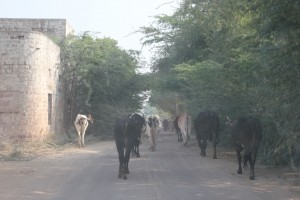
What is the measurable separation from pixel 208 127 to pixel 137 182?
6825 millimetres

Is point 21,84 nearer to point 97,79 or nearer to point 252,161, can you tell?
point 97,79

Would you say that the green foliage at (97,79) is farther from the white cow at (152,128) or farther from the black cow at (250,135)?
the black cow at (250,135)

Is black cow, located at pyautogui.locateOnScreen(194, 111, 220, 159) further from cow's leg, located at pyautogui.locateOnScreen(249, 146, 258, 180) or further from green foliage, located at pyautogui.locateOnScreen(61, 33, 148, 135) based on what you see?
green foliage, located at pyautogui.locateOnScreen(61, 33, 148, 135)

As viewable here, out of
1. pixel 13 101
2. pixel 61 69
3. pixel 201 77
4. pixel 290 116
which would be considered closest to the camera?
pixel 290 116

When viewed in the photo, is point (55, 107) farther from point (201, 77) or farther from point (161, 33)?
→ point (201, 77)

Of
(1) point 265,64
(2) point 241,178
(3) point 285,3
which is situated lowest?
(2) point 241,178

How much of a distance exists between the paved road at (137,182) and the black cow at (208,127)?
176 cm

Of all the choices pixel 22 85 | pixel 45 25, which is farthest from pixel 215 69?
pixel 45 25

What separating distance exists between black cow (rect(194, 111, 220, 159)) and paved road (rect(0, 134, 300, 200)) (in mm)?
1760

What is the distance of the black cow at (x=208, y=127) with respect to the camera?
1672cm

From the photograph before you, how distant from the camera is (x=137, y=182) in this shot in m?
10.6

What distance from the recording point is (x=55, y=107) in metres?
26.1

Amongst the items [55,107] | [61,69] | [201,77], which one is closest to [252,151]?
[201,77]

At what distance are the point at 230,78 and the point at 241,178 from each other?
4.49 m
